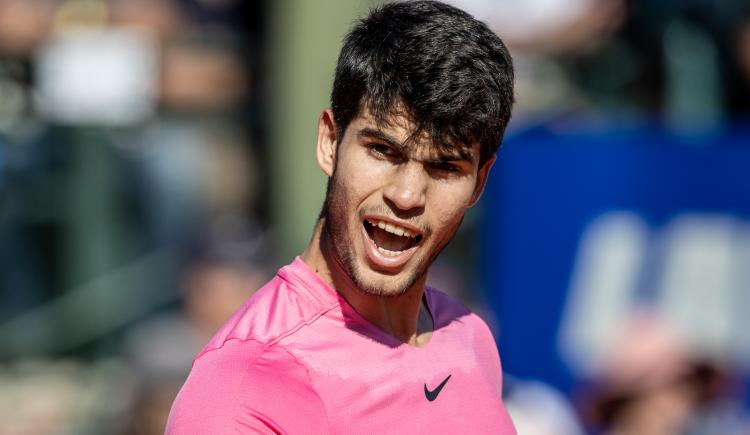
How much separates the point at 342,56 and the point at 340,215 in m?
0.28

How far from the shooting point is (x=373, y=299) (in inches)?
87.6

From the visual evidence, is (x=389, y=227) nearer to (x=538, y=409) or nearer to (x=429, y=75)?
(x=429, y=75)

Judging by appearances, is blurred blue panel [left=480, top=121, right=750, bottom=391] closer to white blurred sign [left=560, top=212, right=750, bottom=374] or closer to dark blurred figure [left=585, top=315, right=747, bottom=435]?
white blurred sign [left=560, top=212, right=750, bottom=374]

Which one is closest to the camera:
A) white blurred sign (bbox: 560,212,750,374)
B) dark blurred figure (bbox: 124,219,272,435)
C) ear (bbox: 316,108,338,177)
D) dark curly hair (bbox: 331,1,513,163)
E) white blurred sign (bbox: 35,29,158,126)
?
dark curly hair (bbox: 331,1,513,163)

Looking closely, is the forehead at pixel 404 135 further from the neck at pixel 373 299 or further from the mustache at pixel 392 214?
the neck at pixel 373 299

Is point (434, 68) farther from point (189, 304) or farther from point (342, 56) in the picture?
point (189, 304)

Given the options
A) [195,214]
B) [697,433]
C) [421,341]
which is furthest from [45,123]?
[421,341]

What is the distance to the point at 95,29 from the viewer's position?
789 centimetres

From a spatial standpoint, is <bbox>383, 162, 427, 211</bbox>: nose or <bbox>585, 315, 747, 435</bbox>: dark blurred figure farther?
<bbox>585, 315, 747, 435</bbox>: dark blurred figure

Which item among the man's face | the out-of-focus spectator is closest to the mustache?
the man's face

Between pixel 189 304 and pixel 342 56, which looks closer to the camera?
pixel 342 56

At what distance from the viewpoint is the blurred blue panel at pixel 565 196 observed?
543cm

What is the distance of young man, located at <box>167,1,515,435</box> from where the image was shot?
2.00 metres

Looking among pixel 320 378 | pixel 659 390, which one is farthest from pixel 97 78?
pixel 320 378
